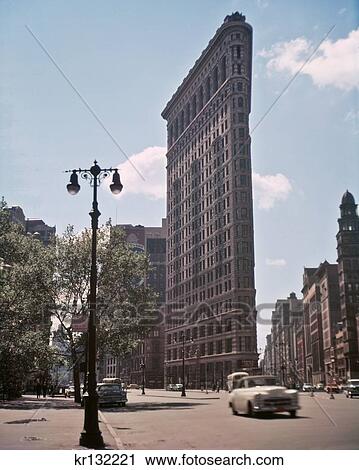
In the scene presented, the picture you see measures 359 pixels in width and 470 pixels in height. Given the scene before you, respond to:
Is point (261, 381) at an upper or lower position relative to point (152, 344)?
lower

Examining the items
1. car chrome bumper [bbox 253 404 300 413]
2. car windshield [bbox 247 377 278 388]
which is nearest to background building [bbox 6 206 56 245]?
car windshield [bbox 247 377 278 388]

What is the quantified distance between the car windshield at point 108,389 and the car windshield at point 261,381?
56.0 feet

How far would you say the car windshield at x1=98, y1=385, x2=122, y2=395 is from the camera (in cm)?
3381

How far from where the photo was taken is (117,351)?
37.3 m

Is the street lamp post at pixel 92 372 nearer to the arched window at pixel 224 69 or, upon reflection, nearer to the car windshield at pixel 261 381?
the car windshield at pixel 261 381

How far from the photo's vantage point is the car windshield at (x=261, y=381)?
18062 mm

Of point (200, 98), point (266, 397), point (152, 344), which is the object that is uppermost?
point (200, 98)

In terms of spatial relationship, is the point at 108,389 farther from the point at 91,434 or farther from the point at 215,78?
the point at 215,78

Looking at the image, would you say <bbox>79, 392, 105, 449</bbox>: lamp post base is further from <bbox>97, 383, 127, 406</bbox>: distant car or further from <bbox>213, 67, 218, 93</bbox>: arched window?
<bbox>213, 67, 218, 93</bbox>: arched window

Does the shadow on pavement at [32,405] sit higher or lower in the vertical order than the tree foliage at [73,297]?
lower

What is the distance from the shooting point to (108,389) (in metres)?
34.2

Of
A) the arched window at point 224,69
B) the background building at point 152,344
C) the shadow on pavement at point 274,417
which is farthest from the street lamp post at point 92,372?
the background building at point 152,344

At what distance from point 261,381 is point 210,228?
223ft
